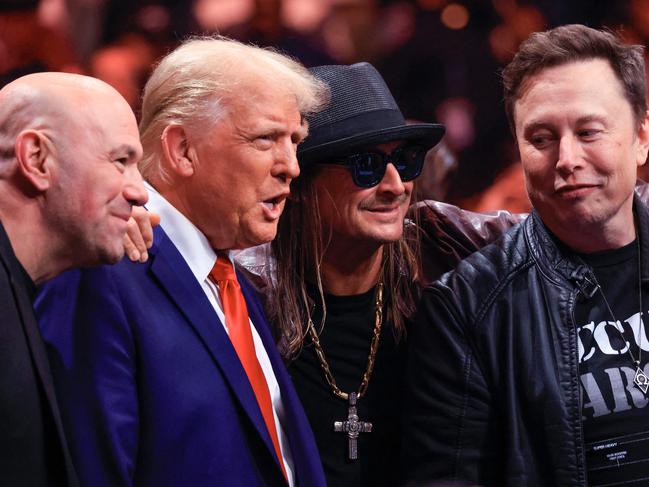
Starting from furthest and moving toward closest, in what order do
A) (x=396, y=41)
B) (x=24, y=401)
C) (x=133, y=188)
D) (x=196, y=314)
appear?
(x=396, y=41) → (x=196, y=314) → (x=133, y=188) → (x=24, y=401)

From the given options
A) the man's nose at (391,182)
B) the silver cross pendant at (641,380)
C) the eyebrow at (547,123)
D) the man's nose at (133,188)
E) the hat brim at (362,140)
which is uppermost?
the man's nose at (133,188)

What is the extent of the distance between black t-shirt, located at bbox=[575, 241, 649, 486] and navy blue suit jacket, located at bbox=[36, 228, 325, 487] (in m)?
0.63

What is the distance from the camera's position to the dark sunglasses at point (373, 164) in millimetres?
2189

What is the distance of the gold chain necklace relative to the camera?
2164 millimetres

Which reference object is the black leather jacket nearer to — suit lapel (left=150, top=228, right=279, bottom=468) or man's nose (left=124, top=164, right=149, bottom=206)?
suit lapel (left=150, top=228, right=279, bottom=468)

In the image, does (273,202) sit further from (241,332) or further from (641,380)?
(641,380)

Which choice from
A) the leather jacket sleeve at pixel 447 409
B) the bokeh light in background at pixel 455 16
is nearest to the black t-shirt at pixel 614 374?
the leather jacket sleeve at pixel 447 409

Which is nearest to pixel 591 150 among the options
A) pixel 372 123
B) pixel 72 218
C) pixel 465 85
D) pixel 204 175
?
pixel 372 123

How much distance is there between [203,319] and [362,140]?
0.56 m

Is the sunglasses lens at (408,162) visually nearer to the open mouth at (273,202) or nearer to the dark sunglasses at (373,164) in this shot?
the dark sunglasses at (373,164)

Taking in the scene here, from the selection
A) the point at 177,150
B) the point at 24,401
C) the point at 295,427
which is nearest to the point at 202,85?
the point at 177,150

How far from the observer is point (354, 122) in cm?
221

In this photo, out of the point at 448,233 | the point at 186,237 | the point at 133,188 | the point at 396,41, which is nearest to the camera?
the point at 133,188

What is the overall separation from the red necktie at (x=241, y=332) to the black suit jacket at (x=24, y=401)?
0.51m
